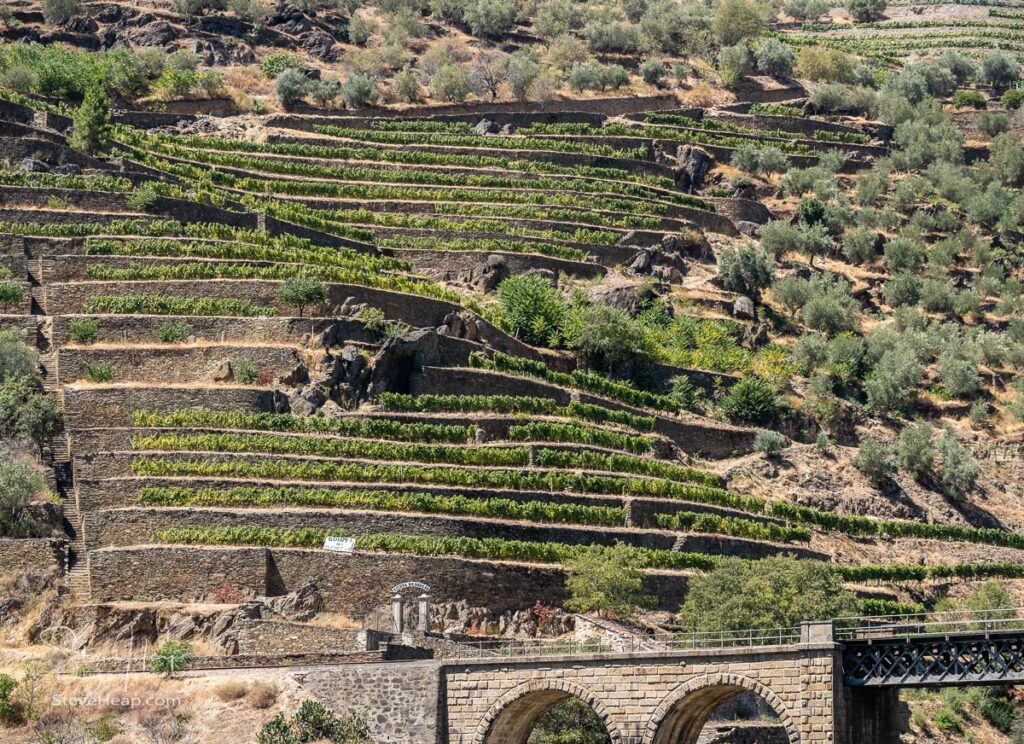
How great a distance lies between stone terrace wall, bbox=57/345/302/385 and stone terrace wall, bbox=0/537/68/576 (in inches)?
406

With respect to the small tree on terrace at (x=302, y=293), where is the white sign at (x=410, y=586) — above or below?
below

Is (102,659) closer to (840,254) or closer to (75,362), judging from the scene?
(75,362)

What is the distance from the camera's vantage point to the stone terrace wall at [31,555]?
69062 mm

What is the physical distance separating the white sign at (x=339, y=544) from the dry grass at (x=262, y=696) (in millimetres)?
9926

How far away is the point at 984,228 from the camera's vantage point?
11519cm

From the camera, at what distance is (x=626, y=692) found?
59500 millimetres

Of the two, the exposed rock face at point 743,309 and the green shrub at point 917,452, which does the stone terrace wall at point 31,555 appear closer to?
the green shrub at point 917,452

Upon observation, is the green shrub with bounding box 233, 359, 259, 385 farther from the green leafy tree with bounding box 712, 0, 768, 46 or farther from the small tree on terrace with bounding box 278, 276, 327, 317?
the green leafy tree with bounding box 712, 0, 768, 46

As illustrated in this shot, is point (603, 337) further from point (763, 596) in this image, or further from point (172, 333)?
point (763, 596)

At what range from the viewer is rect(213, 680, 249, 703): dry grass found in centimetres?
6097

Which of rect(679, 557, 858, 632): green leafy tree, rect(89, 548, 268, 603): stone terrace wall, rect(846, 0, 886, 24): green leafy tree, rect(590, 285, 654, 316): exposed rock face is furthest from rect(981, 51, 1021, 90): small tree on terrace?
rect(89, 548, 268, 603): stone terrace wall

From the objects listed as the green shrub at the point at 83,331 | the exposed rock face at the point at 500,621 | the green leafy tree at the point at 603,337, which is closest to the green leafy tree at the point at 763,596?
the exposed rock face at the point at 500,621

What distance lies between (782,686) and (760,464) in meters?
30.2

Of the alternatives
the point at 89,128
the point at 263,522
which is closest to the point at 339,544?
the point at 263,522
